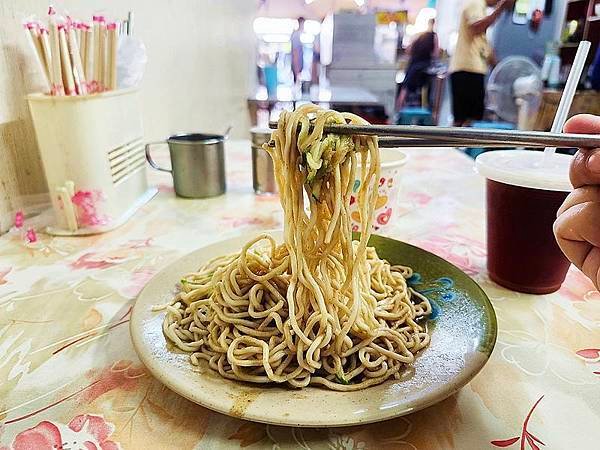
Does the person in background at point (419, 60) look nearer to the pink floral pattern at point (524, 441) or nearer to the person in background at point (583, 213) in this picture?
the person in background at point (583, 213)

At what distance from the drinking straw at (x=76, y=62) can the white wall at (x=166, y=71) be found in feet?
0.62

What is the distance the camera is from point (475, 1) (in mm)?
3951

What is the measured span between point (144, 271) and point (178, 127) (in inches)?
61.9

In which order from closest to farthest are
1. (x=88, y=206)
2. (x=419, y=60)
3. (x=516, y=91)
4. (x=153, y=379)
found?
(x=153, y=379) < (x=88, y=206) < (x=516, y=91) < (x=419, y=60)

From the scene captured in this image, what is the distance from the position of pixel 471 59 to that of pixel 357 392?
14.4ft

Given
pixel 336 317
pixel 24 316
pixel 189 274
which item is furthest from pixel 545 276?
pixel 24 316

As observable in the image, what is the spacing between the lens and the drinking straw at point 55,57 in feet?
3.45

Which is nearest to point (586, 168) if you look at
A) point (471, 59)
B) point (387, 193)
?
point (387, 193)

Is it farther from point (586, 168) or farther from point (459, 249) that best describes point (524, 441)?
point (459, 249)

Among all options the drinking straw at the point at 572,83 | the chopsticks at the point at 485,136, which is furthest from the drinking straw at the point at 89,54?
the drinking straw at the point at 572,83

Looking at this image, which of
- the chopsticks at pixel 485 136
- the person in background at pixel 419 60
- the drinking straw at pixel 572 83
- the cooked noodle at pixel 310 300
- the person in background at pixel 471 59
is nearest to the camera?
the chopsticks at pixel 485 136

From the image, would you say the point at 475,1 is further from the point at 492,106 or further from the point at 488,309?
the point at 488,309

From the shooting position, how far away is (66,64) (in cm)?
108

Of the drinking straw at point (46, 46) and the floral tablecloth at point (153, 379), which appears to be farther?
the drinking straw at point (46, 46)
